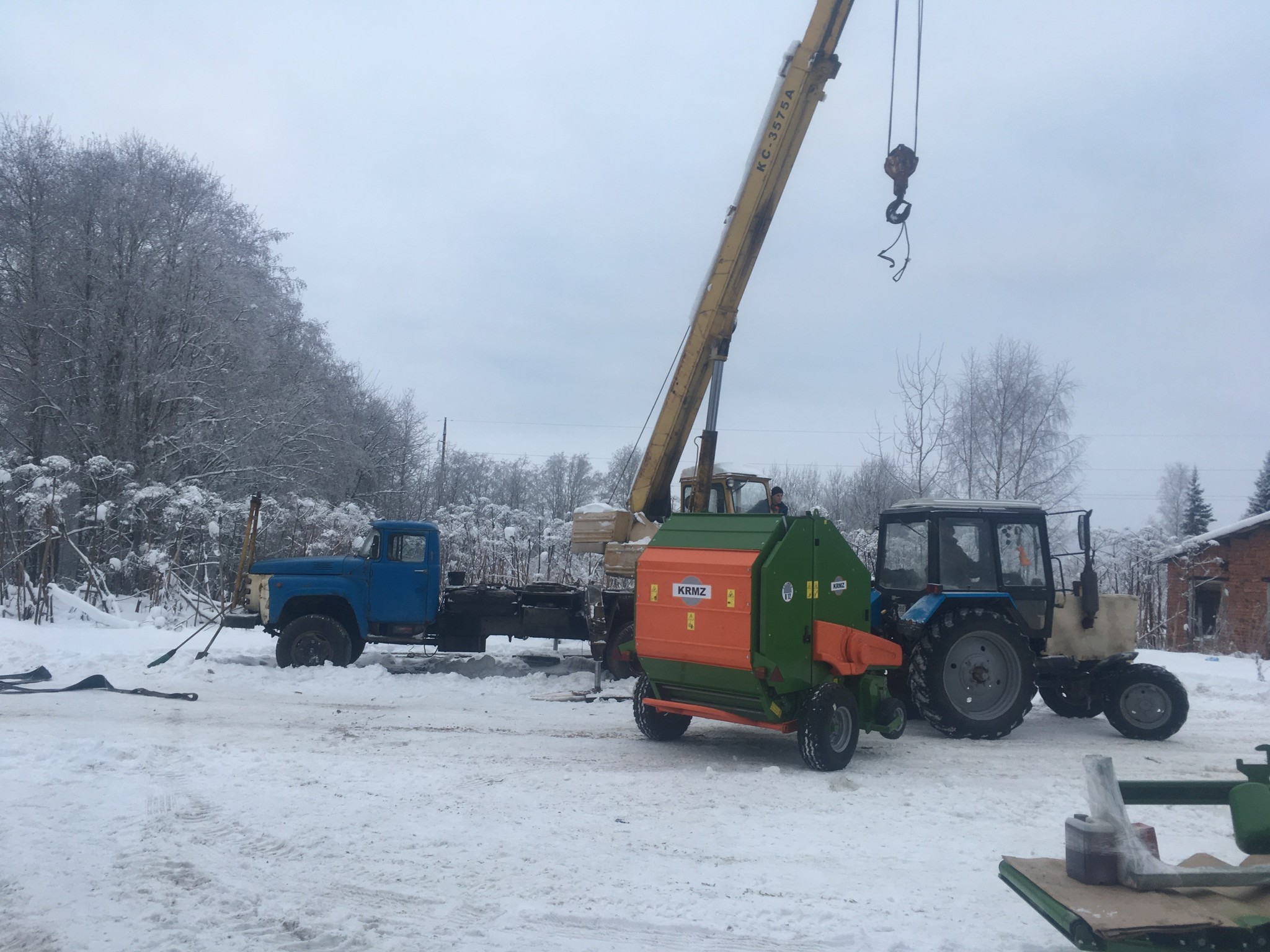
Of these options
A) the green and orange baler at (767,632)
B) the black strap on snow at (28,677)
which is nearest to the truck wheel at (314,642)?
the black strap on snow at (28,677)

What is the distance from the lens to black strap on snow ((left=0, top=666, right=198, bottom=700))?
1076 cm

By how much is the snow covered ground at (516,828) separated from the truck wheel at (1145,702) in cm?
26

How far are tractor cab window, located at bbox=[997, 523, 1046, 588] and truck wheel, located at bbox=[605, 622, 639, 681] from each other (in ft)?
16.7

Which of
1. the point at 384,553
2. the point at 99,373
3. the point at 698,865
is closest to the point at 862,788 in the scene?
the point at 698,865

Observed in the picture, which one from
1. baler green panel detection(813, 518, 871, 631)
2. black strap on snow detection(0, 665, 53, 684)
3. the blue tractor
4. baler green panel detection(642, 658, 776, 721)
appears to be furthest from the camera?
black strap on snow detection(0, 665, 53, 684)

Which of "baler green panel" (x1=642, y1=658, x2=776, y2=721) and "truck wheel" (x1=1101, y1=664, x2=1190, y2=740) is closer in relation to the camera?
"baler green panel" (x1=642, y1=658, x2=776, y2=721)

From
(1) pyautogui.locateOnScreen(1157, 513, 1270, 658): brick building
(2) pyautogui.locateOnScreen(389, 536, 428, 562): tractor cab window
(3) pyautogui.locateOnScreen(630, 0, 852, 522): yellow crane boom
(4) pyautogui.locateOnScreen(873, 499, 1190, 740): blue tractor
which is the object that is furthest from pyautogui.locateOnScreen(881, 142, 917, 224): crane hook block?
(1) pyautogui.locateOnScreen(1157, 513, 1270, 658): brick building

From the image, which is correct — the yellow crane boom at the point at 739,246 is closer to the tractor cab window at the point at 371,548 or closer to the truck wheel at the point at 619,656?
the truck wheel at the point at 619,656

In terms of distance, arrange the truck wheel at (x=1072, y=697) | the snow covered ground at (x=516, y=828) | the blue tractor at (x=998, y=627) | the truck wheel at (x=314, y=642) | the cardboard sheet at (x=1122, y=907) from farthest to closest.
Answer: the truck wheel at (x=314, y=642) < the truck wheel at (x=1072, y=697) < the blue tractor at (x=998, y=627) < the snow covered ground at (x=516, y=828) < the cardboard sheet at (x=1122, y=907)

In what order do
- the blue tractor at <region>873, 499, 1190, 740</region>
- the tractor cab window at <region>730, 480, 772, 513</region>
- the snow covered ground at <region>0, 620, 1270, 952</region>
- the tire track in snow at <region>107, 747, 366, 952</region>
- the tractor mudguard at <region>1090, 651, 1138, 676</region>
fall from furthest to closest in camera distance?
the tractor cab window at <region>730, 480, 772, 513</region>
the tractor mudguard at <region>1090, 651, 1138, 676</region>
the blue tractor at <region>873, 499, 1190, 740</region>
the snow covered ground at <region>0, 620, 1270, 952</region>
the tire track in snow at <region>107, 747, 366, 952</region>

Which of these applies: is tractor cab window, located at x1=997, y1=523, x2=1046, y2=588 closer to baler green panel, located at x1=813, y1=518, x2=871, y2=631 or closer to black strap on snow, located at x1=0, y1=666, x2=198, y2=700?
baler green panel, located at x1=813, y1=518, x2=871, y2=631

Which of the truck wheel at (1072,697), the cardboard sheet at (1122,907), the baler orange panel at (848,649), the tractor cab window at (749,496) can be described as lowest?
the truck wheel at (1072,697)

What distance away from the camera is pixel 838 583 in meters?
8.43

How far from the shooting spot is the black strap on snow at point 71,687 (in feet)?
35.3
